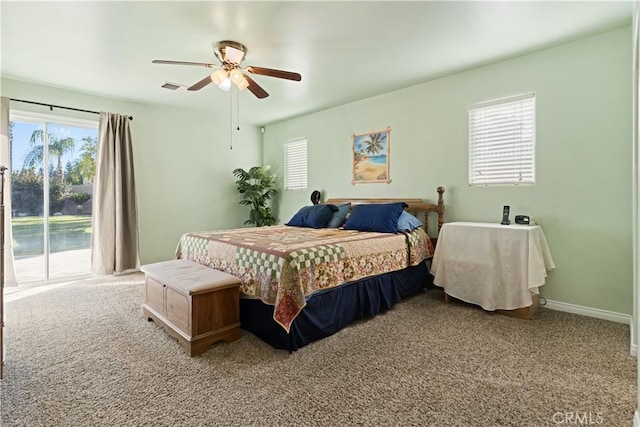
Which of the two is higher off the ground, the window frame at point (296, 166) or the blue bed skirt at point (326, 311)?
the window frame at point (296, 166)

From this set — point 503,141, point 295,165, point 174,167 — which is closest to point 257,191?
point 295,165

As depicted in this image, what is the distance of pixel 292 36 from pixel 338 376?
113 inches

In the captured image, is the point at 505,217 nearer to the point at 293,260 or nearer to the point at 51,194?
the point at 293,260

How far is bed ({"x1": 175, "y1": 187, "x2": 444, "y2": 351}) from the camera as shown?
2381mm

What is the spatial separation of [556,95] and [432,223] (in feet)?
6.11

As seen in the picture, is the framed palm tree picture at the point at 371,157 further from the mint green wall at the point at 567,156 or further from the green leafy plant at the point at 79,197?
the green leafy plant at the point at 79,197

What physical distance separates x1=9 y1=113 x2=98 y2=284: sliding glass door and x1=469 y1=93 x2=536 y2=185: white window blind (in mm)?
5227

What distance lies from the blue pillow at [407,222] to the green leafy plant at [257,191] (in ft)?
9.89

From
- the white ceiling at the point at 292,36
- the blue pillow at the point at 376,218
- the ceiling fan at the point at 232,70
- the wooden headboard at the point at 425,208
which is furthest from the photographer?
the wooden headboard at the point at 425,208

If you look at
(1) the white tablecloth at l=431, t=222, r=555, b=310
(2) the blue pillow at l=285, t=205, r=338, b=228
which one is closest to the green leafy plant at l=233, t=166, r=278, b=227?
(2) the blue pillow at l=285, t=205, r=338, b=228

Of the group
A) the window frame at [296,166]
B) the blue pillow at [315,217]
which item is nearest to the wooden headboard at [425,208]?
the blue pillow at [315,217]

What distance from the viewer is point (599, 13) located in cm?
259

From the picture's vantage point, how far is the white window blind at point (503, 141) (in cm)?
333

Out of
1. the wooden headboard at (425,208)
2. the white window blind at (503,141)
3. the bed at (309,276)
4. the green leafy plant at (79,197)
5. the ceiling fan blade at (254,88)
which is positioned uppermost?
the ceiling fan blade at (254,88)
